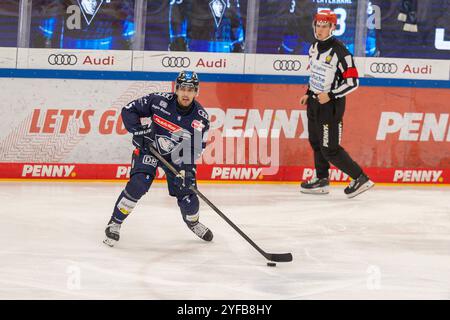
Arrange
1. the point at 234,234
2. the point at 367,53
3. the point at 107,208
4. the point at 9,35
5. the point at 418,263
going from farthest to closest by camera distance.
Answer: the point at 367,53
the point at 9,35
the point at 107,208
the point at 234,234
the point at 418,263

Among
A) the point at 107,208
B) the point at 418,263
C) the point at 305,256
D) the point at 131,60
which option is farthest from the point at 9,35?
the point at 418,263

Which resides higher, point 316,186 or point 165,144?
point 165,144

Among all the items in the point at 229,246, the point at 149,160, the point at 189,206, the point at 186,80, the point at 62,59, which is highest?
the point at 62,59

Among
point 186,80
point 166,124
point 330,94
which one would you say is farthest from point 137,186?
point 330,94

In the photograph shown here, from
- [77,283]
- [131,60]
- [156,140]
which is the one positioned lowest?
[77,283]

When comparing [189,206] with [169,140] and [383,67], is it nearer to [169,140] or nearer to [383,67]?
[169,140]

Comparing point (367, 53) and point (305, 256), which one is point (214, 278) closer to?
point (305, 256)

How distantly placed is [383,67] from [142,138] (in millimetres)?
3594

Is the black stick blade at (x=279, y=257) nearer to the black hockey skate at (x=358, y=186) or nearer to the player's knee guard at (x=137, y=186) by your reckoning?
the player's knee guard at (x=137, y=186)

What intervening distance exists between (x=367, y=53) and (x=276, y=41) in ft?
2.76

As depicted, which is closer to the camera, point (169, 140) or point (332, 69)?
point (169, 140)

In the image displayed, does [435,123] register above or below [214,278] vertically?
above

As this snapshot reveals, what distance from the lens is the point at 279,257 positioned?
5.98 meters

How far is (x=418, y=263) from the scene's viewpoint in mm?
6184
